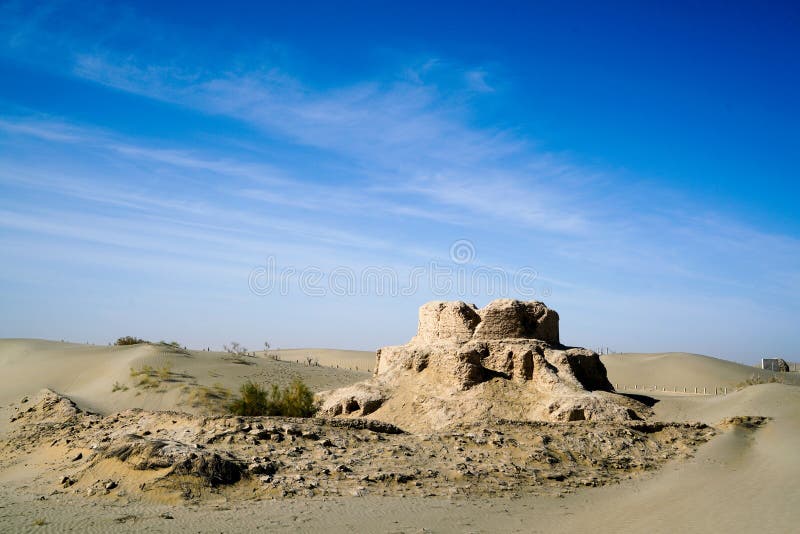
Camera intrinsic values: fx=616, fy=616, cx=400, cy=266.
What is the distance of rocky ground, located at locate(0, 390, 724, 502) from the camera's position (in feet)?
28.7

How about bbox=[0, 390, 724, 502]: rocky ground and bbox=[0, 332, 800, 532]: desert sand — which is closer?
bbox=[0, 332, 800, 532]: desert sand

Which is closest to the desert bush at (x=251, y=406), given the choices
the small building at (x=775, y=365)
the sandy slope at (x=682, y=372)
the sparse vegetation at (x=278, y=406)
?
the sparse vegetation at (x=278, y=406)

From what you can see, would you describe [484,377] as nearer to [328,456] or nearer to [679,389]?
[328,456]

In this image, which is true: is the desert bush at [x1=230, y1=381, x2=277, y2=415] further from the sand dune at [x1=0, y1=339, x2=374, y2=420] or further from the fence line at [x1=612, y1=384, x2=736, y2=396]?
the fence line at [x1=612, y1=384, x2=736, y2=396]

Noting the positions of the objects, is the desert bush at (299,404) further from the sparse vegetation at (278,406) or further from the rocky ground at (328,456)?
the rocky ground at (328,456)

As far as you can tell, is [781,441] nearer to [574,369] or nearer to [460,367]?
[574,369]

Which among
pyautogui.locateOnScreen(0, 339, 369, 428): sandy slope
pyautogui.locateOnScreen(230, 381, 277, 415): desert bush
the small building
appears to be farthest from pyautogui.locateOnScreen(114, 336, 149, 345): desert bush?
the small building

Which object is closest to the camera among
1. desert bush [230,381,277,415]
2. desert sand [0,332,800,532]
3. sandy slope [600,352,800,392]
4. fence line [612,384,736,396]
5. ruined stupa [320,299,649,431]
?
desert sand [0,332,800,532]

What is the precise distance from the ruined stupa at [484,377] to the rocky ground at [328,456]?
136 cm

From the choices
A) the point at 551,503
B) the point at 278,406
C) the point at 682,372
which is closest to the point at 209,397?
the point at 278,406

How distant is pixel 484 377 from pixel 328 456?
648 centimetres

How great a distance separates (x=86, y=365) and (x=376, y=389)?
17503 millimetres

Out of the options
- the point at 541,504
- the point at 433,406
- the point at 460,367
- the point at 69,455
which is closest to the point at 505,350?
the point at 460,367

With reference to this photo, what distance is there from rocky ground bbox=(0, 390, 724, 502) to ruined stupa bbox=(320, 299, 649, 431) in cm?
136
